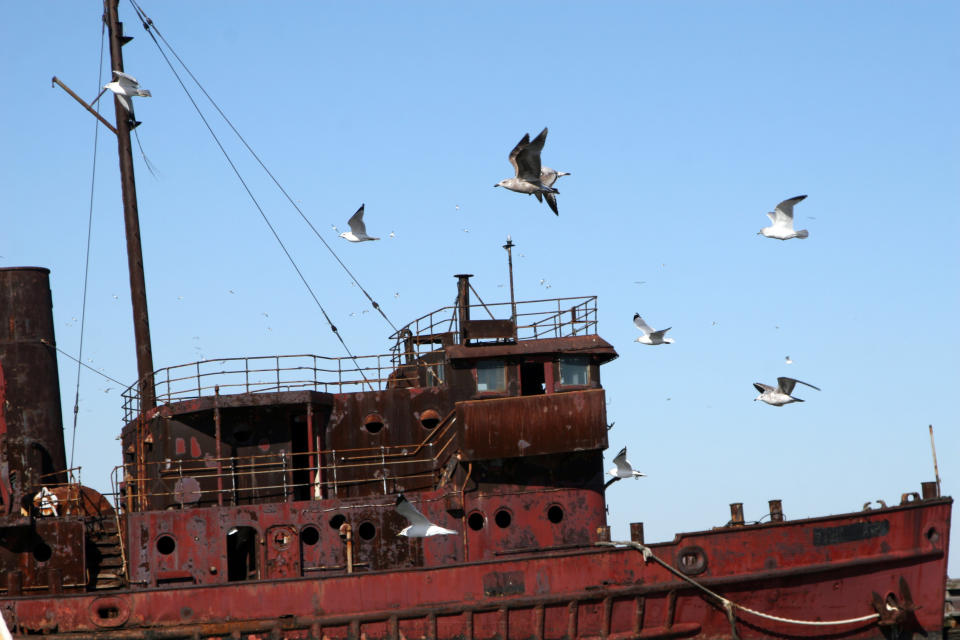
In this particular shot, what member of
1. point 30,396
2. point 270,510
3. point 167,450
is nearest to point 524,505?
point 270,510

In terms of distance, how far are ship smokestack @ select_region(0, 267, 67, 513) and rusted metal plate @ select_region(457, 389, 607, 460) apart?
8.19 m

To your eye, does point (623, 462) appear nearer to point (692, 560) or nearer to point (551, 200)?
point (692, 560)

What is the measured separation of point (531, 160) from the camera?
22141 millimetres

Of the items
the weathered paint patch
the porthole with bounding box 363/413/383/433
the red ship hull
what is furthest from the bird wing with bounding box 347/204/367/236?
the weathered paint patch

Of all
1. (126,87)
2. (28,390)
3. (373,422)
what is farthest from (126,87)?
(373,422)

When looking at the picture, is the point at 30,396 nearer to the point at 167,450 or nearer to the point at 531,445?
the point at 167,450

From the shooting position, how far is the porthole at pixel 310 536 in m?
25.1

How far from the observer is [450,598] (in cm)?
2405

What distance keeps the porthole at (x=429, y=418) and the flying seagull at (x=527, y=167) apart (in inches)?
209

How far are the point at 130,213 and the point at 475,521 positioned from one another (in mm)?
10427

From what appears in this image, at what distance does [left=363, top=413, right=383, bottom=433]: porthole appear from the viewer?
2617cm

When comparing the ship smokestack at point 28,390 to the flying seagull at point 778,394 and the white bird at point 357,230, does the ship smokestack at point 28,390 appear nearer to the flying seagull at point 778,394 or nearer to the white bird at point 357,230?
the white bird at point 357,230

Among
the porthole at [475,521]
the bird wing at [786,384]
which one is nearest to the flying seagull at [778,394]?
the bird wing at [786,384]

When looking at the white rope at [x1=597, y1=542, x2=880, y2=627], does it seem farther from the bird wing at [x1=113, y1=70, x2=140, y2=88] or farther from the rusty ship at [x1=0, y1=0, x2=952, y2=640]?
the bird wing at [x1=113, y1=70, x2=140, y2=88]
